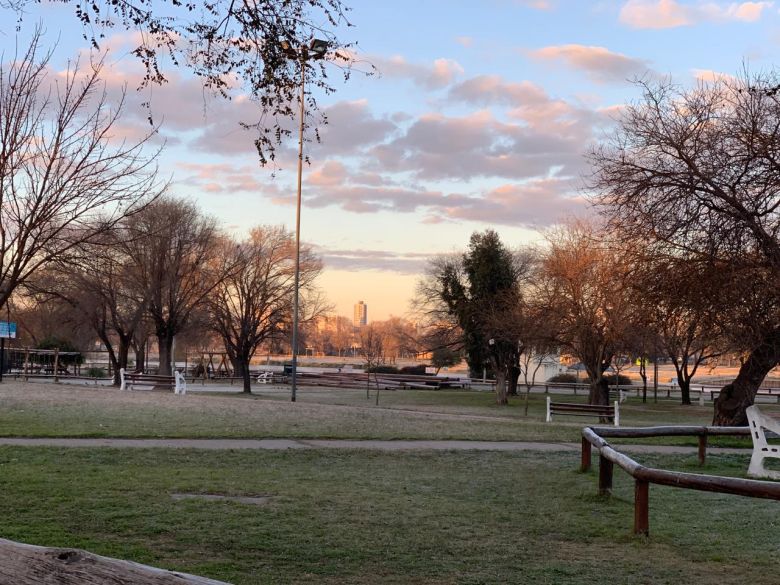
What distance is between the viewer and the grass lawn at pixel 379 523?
20.7 feet

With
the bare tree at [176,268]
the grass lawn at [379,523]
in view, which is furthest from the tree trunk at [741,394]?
the bare tree at [176,268]

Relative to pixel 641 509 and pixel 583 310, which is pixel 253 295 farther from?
pixel 641 509

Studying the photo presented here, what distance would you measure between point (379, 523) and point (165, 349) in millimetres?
38834

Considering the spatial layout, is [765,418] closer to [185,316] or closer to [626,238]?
[626,238]

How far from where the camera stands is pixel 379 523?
7988mm

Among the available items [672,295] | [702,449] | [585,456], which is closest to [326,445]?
[585,456]

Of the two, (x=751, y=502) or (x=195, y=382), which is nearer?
(x=751, y=502)

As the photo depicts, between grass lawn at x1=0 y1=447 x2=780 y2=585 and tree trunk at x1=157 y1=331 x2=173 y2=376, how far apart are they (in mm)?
31914

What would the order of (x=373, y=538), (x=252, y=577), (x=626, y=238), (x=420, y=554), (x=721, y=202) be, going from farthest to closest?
(x=626, y=238) < (x=721, y=202) < (x=373, y=538) < (x=420, y=554) < (x=252, y=577)

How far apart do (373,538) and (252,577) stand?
1.69 meters

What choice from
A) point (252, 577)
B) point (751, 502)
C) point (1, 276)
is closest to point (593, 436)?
point (751, 502)

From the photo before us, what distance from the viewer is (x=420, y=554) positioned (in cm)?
677

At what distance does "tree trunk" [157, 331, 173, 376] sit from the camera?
43875mm

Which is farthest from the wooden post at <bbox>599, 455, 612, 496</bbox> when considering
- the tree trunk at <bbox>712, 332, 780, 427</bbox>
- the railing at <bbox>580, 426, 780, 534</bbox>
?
the tree trunk at <bbox>712, 332, 780, 427</bbox>
